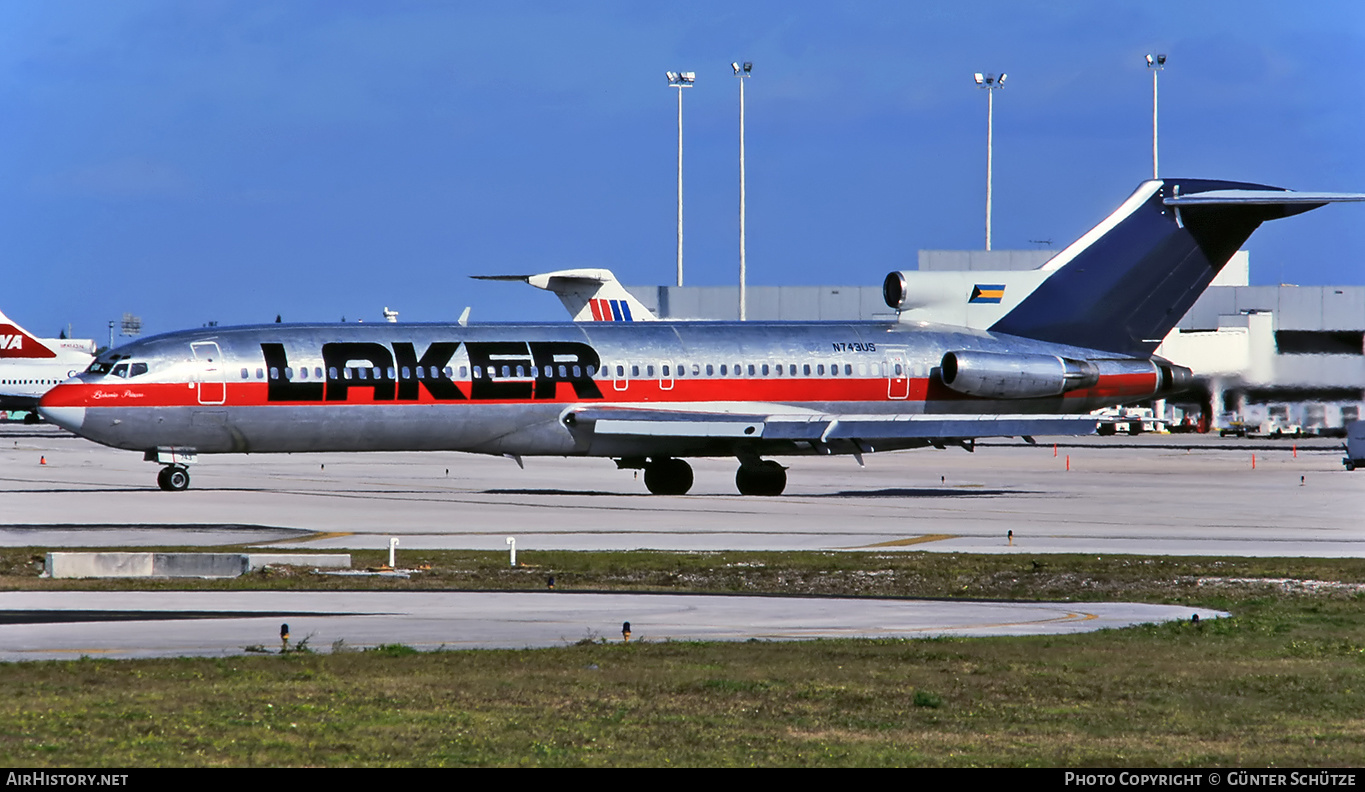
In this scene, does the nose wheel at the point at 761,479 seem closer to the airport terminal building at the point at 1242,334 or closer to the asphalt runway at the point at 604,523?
the asphalt runway at the point at 604,523

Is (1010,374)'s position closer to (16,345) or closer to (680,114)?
(680,114)

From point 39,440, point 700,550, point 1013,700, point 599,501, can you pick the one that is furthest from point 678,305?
point 1013,700

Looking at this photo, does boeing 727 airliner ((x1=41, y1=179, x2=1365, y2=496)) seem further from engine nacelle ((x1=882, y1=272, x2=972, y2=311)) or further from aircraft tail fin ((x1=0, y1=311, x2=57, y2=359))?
aircraft tail fin ((x1=0, y1=311, x2=57, y2=359))

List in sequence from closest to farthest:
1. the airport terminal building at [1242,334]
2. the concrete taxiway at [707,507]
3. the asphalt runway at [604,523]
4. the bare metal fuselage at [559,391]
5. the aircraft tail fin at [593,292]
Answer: the asphalt runway at [604,523], the concrete taxiway at [707,507], the bare metal fuselage at [559,391], the airport terminal building at [1242,334], the aircraft tail fin at [593,292]

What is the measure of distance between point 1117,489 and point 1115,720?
117ft

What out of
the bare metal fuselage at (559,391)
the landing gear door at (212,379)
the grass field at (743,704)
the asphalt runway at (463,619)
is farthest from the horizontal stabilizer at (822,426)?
the grass field at (743,704)

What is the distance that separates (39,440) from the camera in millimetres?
91500

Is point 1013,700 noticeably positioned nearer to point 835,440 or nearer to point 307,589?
point 307,589

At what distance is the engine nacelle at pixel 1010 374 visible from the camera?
48.7 metres

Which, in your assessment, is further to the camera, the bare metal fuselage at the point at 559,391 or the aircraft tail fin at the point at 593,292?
the aircraft tail fin at the point at 593,292

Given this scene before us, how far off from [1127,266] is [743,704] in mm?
38724

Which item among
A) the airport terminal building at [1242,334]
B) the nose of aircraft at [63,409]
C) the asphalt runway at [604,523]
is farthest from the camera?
the airport terminal building at [1242,334]

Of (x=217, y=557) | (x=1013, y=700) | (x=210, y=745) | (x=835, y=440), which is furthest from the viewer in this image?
(x=835, y=440)

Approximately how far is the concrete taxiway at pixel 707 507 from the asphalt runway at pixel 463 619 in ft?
24.6
